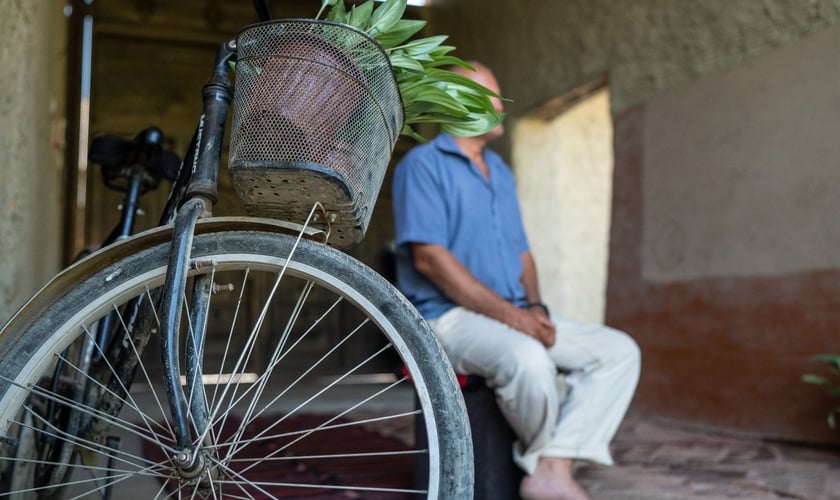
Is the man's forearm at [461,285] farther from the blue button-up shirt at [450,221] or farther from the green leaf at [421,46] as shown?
the green leaf at [421,46]

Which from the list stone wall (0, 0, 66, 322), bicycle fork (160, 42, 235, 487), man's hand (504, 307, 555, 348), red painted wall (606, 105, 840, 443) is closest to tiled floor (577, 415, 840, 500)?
red painted wall (606, 105, 840, 443)

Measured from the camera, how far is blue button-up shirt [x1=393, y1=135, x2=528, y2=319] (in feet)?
6.72

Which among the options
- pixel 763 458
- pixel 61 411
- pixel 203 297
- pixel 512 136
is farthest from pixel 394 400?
pixel 203 297

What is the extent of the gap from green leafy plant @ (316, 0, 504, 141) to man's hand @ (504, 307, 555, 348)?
71 cm

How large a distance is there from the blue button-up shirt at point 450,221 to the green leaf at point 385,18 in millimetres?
864

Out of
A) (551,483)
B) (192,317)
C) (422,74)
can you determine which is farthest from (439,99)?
(551,483)

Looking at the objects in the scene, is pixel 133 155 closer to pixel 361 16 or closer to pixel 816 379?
pixel 361 16

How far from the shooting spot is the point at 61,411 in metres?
1.48

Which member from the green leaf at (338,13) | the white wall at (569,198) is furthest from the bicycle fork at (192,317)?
the white wall at (569,198)

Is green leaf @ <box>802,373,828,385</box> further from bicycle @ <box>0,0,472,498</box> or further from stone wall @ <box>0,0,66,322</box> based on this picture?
stone wall @ <box>0,0,66,322</box>

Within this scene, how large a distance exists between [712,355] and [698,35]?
1.49 m

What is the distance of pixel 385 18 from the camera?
1.20 m

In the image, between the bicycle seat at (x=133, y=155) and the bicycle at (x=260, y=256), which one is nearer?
the bicycle at (x=260, y=256)

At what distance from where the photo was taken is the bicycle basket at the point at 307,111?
1.06 meters
